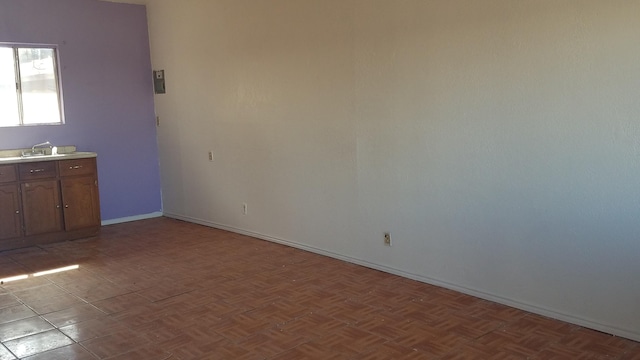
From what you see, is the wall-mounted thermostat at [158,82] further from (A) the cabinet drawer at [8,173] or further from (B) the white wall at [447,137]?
(A) the cabinet drawer at [8,173]

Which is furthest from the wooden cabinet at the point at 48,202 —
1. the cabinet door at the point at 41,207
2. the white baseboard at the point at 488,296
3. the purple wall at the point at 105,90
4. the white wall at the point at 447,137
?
the white baseboard at the point at 488,296

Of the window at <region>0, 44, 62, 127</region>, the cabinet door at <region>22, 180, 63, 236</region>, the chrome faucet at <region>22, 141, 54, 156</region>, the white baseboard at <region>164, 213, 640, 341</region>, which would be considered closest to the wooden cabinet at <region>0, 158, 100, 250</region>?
the cabinet door at <region>22, 180, 63, 236</region>

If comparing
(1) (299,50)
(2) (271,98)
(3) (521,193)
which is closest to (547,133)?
(3) (521,193)

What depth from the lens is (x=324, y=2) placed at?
14.8 feet

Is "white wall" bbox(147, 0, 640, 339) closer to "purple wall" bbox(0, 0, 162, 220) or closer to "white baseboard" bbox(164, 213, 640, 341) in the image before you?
"white baseboard" bbox(164, 213, 640, 341)

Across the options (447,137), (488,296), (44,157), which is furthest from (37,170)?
(488,296)

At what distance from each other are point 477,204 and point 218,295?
1906 millimetres

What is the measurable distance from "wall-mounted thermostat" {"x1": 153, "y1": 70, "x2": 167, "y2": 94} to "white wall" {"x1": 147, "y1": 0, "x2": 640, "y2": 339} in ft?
3.07

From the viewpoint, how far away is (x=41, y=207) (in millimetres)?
5609

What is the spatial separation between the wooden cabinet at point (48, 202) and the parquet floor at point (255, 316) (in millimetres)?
547

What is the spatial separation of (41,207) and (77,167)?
1.77ft

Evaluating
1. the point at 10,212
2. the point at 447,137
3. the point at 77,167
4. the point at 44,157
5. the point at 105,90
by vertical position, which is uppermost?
the point at 105,90

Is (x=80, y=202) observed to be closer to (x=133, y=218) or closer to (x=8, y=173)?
(x=8, y=173)

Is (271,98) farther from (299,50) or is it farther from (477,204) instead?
(477,204)
